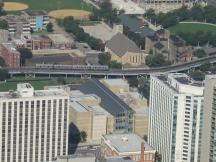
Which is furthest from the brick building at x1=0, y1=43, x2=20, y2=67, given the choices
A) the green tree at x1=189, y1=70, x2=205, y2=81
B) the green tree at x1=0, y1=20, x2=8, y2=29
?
the green tree at x1=189, y1=70, x2=205, y2=81

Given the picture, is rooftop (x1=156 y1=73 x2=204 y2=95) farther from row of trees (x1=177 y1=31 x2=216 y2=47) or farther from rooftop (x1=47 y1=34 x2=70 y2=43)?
row of trees (x1=177 y1=31 x2=216 y2=47)

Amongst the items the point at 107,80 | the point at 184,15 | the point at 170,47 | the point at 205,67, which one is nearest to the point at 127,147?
the point at 107,80

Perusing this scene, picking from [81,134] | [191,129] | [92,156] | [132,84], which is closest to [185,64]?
[132,84]

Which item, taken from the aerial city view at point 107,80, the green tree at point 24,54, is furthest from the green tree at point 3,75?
the green tree at point 24,54

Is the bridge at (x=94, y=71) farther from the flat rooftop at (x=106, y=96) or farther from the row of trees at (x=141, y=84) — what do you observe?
the flat rooftop at (x=106, y=96)

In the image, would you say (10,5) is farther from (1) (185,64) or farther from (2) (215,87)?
(2) (215,87)

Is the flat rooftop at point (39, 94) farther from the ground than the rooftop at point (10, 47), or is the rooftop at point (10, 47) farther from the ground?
the flat rooftop at point (39, 94)
